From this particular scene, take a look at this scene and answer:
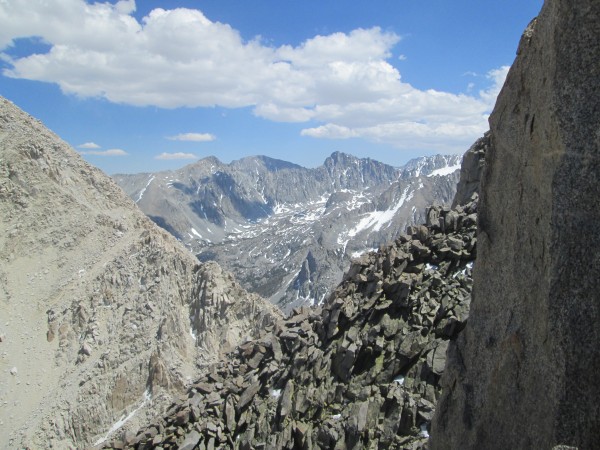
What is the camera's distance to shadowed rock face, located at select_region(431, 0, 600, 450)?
29.6 ft

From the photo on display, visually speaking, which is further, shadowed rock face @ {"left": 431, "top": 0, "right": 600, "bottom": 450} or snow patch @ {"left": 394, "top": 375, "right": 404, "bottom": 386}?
snow patch @ {"left": 394, "top": 375, "right": 404, "bottom": 386}

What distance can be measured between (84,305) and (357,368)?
56533 millimetres

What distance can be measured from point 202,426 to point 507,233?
72.1 feet

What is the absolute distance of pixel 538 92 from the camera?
1072cm

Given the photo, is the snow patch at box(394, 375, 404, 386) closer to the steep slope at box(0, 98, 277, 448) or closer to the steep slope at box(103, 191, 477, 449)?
the steep slope at box(103, 191, 477, 449)

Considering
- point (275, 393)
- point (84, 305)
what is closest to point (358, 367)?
point (275, 393)

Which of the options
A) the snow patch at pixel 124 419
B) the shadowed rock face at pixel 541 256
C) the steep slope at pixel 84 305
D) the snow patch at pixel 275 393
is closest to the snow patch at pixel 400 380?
the shadowed rock face at pixel 541 256

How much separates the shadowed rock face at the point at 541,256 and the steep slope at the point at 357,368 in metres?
6.94

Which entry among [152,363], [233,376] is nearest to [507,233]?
[233,376]

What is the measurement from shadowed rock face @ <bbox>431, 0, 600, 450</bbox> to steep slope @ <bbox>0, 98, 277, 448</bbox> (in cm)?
5283

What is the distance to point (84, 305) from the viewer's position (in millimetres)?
67500

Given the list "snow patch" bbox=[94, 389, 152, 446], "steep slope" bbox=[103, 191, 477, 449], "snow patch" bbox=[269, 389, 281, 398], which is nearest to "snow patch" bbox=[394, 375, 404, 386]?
"steep slope" bbox=[103, 191, 477, 449]

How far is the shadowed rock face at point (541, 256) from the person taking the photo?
901 cm

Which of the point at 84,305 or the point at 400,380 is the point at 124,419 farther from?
the point at 400,380
